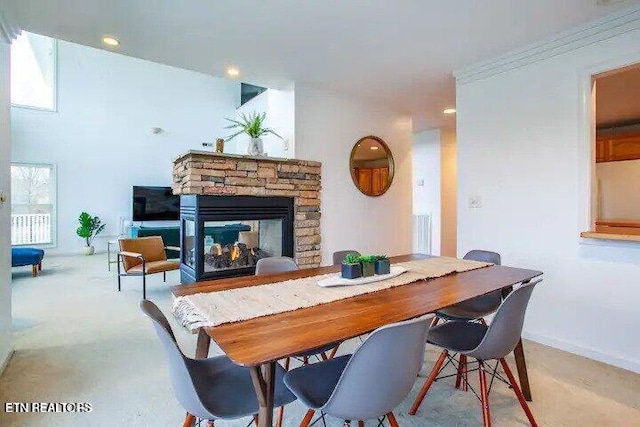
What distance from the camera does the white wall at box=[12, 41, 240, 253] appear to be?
21.4 ft

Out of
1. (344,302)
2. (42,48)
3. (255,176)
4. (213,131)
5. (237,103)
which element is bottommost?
(344,302)

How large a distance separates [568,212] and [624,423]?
143 cm

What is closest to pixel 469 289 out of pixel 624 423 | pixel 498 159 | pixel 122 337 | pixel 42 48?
pixel 624 423

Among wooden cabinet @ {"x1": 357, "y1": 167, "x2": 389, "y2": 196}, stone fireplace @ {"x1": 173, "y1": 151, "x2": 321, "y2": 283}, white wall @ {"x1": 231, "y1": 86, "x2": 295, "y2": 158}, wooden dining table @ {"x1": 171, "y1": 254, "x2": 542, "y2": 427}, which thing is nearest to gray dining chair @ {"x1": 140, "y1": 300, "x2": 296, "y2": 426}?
wooden dining table @ {"x1": 171, "y1": 254, "x2": 542, "y2": 427}

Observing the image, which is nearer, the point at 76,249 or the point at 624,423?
the point at 624,423

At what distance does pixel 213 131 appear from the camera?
8.04 metres

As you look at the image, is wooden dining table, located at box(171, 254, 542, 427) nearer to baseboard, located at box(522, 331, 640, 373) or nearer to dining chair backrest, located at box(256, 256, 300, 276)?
dining chair backrest, located at box(256, 256, 300, 276)

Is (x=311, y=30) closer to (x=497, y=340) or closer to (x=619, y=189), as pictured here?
(x=497, y=340)

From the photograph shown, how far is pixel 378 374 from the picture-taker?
1021mm

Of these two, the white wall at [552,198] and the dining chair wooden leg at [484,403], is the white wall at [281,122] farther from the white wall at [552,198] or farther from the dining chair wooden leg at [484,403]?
the dining chair wooden leg at [484,403]

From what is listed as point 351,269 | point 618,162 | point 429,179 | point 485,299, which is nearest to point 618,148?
point 618,162

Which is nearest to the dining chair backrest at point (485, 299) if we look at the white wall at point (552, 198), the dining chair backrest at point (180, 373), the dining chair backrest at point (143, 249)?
the white wall at point (552, 198)

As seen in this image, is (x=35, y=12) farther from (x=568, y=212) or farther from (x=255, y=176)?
(x=568, y=212)

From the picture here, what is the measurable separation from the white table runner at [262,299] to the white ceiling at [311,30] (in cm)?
174
